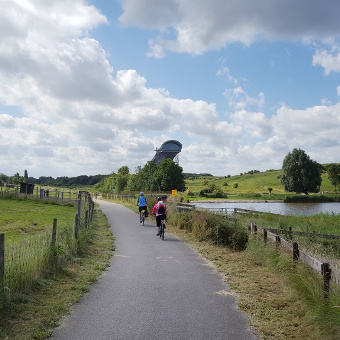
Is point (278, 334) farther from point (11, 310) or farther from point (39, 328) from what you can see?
point (11, 310)

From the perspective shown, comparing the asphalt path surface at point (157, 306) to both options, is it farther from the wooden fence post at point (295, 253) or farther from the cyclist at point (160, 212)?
the cyclist at point (160, 212)

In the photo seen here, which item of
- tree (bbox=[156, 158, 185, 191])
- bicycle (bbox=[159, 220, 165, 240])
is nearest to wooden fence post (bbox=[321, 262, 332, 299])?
bicycle (bbox=[159, 220, 165, 240])

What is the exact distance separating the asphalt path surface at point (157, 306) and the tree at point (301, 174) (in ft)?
275

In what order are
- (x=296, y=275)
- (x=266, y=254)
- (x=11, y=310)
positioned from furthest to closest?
(x=266, y=254) → (x=296, y=275) → (x=11, y=310)

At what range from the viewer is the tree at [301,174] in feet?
294

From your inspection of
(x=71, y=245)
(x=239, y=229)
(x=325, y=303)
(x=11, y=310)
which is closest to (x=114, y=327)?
(x=11, y=310)

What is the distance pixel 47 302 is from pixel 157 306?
6.42 ft

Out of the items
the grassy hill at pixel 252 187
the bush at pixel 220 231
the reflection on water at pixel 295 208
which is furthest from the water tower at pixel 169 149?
the bush at pixel 220 231

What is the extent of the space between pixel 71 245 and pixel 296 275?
6332mm

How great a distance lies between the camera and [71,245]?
434 inches

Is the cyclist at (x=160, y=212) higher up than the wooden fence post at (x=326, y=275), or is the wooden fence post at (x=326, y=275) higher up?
the cyclist at (x=160, y=212)

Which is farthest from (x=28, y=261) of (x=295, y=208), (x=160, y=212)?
(x=295, y=208)

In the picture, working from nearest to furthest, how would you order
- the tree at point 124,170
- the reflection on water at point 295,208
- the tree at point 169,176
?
the reflection on water at point 295,208 < the tree at point 169,176 < the tree at point 124,170

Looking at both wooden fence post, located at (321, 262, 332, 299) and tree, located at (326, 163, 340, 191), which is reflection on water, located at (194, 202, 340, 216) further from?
tree, located at (326, 163, 340, 191)
